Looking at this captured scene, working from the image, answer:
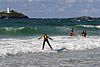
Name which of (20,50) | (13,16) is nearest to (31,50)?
(20,50)

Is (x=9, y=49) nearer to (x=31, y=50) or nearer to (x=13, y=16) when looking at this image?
(x=31, y=50)

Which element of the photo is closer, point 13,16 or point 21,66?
point 21,66

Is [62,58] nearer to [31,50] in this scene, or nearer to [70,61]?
[70,61]

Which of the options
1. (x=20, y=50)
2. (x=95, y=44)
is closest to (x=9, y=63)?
(x=20, y=50)

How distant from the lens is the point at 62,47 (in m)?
29.1

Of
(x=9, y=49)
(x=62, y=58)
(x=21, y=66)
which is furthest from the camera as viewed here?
(x=9, y=49)

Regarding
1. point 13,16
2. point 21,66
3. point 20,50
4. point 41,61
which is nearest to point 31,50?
point 20,50

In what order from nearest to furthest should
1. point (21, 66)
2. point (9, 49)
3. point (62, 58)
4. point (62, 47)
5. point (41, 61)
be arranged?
point (21, 66) < point (41, 61) < point (62, 58) < point (9, 49) < point (62, 47)

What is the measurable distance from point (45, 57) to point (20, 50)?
145 inches

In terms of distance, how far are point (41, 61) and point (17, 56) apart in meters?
2.78

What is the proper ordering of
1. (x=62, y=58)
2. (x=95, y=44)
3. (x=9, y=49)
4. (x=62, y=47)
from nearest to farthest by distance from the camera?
1. (x=62, y=58)
2. (x=9, y=49)
3. (x=62, y=47)
4. (x=95, y=44)

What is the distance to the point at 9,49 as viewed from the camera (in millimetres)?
25547

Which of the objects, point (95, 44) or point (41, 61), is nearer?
point (41, 61)

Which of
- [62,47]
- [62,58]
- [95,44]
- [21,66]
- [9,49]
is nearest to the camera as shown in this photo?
[21,66]
